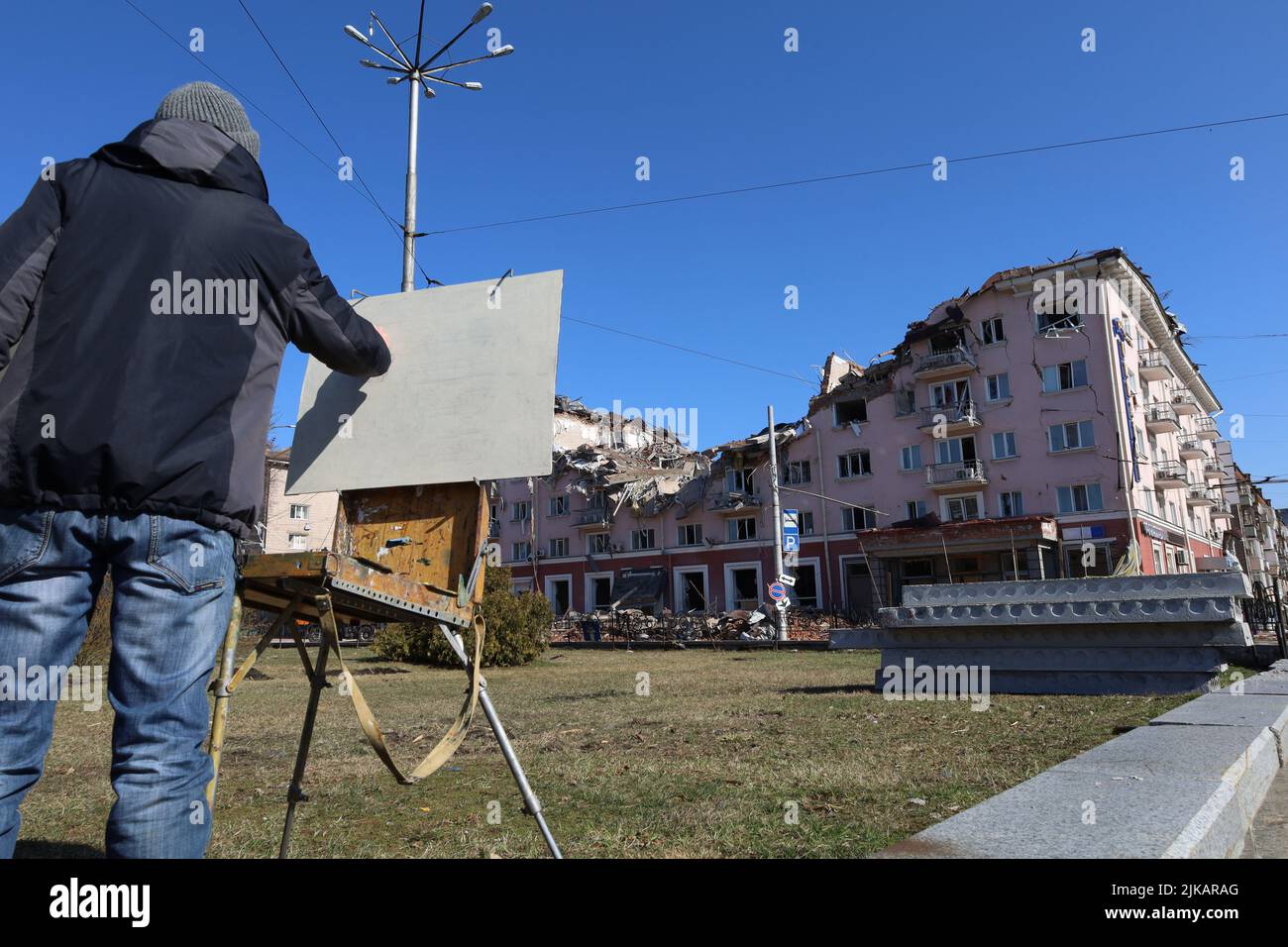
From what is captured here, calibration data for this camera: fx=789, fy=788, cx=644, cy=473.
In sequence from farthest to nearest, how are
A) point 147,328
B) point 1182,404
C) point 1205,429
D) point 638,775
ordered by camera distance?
Answer: 1. point 1205,429
2. point 1182,404
3. point 638,775
4. point 147,328

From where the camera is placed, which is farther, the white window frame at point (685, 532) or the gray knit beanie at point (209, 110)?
the white window frame at point (685, 532)

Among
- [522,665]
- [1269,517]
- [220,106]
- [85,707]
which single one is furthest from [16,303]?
[1269,517]

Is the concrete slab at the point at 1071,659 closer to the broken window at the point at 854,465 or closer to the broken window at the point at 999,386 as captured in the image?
the broken window at the point at 999,386

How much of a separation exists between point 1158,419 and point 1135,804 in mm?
43156

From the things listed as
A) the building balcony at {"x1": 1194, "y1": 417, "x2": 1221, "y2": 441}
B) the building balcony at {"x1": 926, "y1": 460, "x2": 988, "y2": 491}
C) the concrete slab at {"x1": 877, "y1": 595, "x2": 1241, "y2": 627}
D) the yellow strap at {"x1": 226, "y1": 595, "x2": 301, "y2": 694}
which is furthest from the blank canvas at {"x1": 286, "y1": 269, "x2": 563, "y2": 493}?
the building balcony at {"x1": 1194, "y1": 417, "x2": 1221, "y2": 441}

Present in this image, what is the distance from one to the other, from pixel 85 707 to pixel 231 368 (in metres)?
12.3

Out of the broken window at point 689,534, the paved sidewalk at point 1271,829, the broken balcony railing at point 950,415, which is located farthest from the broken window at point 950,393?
the paved sidewalk at point 1271,829

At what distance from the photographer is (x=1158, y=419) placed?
39.0 metres

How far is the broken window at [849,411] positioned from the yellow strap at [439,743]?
4033cm

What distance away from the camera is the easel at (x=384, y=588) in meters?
2.51

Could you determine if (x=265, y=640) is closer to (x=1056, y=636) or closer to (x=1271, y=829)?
(x=1271, y=829)

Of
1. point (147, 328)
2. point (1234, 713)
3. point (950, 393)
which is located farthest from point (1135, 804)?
point (950, 393)

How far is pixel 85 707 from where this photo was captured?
11.6m
